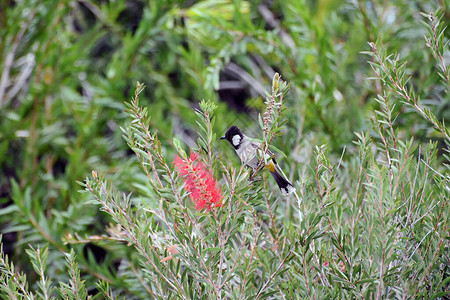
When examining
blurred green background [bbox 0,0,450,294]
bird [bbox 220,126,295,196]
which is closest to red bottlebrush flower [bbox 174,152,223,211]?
bird [bbox 220,126,295,196]

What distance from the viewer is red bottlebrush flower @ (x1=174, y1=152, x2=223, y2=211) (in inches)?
30.4

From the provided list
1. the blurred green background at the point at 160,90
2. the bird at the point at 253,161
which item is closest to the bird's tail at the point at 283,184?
the bird at the point at 253,161

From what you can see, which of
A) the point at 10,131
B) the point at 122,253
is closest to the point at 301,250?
the point at 122,253

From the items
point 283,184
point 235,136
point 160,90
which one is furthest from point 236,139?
point 160,90

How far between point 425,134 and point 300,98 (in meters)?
0.44

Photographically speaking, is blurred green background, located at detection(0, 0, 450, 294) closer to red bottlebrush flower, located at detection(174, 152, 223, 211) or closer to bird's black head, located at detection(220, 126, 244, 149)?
bird's black head, located at detection(220, 126, 244, 149)

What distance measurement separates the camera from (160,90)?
2387 millimetres

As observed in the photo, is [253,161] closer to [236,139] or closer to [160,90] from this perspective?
Answer: [236,139]

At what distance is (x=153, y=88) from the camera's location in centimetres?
253

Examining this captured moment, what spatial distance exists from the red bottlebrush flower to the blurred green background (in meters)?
0.53

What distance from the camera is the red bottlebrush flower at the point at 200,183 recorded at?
2.54 ft

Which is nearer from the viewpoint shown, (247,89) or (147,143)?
(147,143)

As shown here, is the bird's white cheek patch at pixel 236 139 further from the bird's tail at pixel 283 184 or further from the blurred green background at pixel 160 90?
the blurred green background at pixel 160 90

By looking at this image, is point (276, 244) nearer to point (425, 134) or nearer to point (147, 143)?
point (147, 143)
